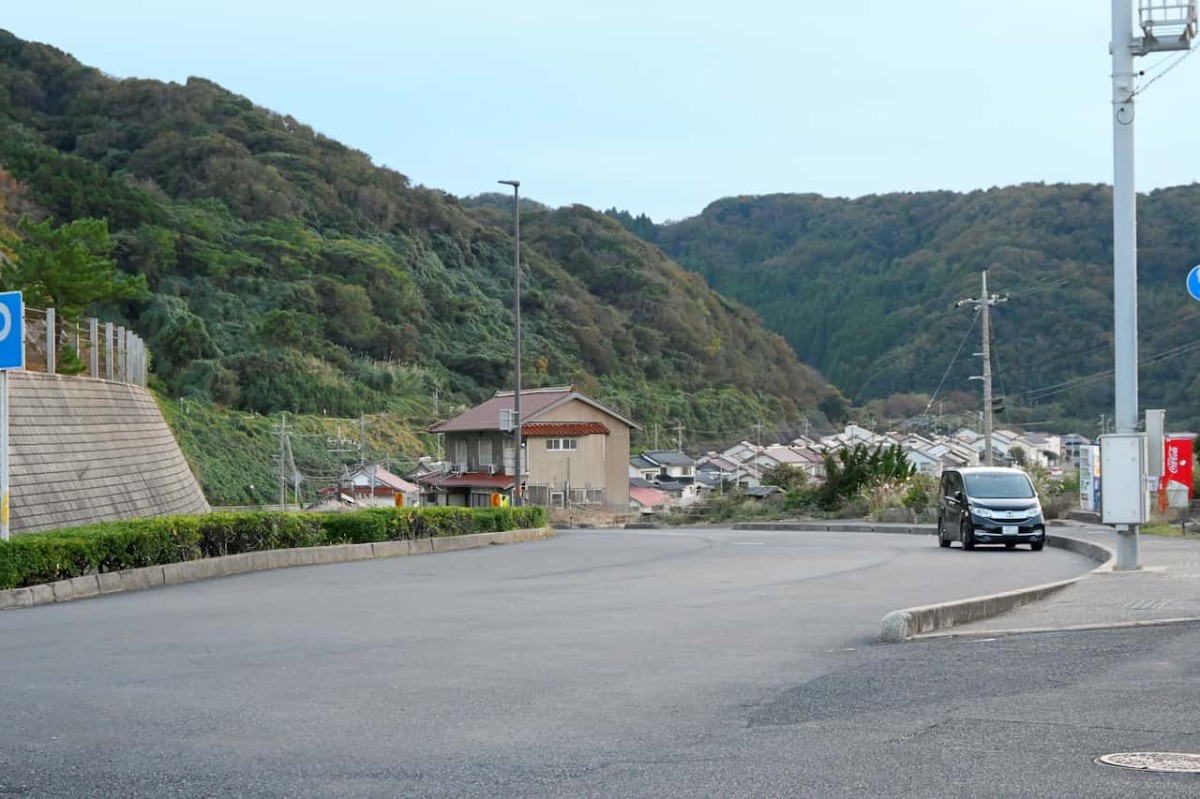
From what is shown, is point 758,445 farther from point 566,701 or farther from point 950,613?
point 566,701

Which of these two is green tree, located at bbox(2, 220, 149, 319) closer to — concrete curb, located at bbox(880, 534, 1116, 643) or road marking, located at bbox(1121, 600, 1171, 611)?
concrete curb, located at bbox(880, 534, 1116, 643)

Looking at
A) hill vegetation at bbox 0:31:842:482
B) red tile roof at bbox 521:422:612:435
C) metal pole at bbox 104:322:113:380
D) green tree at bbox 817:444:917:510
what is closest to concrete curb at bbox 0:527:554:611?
metal pole at bbox 104:322:113:380

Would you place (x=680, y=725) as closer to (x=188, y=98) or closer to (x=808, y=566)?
(x=808, y=566)

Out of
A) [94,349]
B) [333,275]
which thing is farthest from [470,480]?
[333,275]

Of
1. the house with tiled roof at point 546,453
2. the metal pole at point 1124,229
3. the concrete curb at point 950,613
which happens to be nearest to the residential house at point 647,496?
the house with tiled roof at point 546,453

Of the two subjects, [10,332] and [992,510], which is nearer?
[10,332]

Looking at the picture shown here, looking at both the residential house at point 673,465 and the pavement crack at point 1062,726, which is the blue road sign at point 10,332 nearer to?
the pavement crack at point 1062,726

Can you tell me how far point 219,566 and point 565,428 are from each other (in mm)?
40056

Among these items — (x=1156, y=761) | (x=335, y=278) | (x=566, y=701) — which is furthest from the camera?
(x=335, y=278)

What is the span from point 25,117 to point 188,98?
1488cm

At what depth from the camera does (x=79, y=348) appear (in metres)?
27.1

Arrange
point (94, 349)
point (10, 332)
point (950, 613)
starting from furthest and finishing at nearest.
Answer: point (94, 349) → point (10, 332) → point (950, 613)

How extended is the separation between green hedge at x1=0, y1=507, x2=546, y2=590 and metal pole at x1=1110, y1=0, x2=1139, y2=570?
12.6 meters

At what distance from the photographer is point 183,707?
24.8 feet
